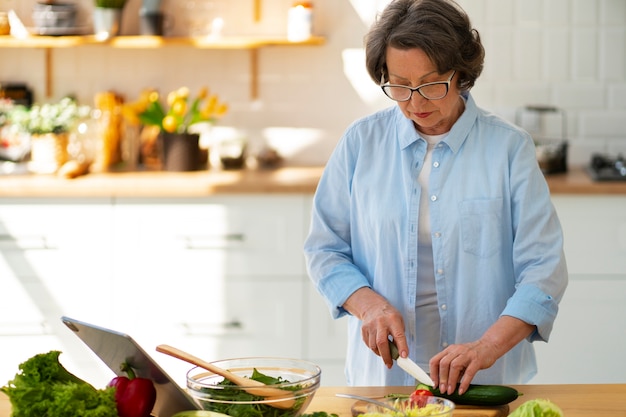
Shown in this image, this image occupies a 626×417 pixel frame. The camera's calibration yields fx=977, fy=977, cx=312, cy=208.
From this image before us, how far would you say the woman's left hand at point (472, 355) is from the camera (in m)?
1.85

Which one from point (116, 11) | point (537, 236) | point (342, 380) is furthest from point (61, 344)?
point (537, 236)

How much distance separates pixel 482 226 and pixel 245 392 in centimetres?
83

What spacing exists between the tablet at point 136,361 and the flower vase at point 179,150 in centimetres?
241

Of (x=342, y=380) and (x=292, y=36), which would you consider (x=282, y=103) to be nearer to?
(x=292, y=36)

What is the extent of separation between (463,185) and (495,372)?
454mm

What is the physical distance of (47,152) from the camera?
13.5 feet

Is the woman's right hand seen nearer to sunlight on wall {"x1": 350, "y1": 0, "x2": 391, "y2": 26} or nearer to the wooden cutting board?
the wooden cutting board

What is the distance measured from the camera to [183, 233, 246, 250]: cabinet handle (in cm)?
383

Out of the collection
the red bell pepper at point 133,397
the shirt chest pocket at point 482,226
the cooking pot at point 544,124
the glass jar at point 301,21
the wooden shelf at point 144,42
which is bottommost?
the red bell pepper at point 133,397

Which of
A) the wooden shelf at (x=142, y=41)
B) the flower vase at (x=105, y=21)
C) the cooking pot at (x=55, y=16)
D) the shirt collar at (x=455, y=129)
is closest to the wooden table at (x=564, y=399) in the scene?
the shirt collar at (x=455, y=129)

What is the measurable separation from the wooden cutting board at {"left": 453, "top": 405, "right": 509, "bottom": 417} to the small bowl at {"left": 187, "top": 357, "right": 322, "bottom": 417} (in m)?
0.29

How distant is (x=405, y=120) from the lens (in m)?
2.31

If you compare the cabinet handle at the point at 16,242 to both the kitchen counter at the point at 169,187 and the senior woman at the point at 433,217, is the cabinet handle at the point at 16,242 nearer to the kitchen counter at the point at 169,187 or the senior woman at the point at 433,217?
the kitchen counter at the point at 169,187

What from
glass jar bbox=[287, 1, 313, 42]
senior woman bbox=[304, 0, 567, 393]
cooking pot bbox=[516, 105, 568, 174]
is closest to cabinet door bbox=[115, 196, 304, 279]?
glass jar bbox=[287, 1, 313, 42]
